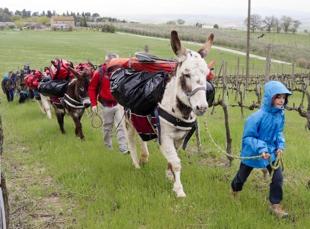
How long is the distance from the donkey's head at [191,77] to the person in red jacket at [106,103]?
306 centimetres

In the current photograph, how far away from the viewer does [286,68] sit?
52375 mm

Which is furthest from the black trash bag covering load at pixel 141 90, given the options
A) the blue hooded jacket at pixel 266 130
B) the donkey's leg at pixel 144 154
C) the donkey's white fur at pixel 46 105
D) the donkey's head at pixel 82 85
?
the donkey's white fur at pixel 46 105

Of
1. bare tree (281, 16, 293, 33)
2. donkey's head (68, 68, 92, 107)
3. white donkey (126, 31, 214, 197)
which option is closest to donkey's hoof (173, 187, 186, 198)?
white donkey (126, 31, 214, 197)

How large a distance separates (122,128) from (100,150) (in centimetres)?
72

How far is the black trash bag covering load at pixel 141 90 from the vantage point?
695 cm

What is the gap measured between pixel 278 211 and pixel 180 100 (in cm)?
186

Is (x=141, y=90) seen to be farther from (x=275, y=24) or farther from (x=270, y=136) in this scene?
(x=275, y=24)

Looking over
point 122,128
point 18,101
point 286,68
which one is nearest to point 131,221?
point 122,128

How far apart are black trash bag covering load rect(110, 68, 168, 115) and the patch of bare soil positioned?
169 cm

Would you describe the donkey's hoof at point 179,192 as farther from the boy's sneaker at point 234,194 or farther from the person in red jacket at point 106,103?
the person in red jacket at point 106,103

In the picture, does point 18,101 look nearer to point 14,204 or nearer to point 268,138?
point 14,204

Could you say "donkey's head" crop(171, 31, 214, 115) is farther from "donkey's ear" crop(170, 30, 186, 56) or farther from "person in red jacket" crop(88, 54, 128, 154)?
"person in red jacket" crop(88, 54, 128, 154)

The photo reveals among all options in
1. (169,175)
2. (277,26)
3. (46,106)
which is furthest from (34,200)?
(277,26)

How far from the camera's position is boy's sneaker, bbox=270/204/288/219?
5.70 metres
